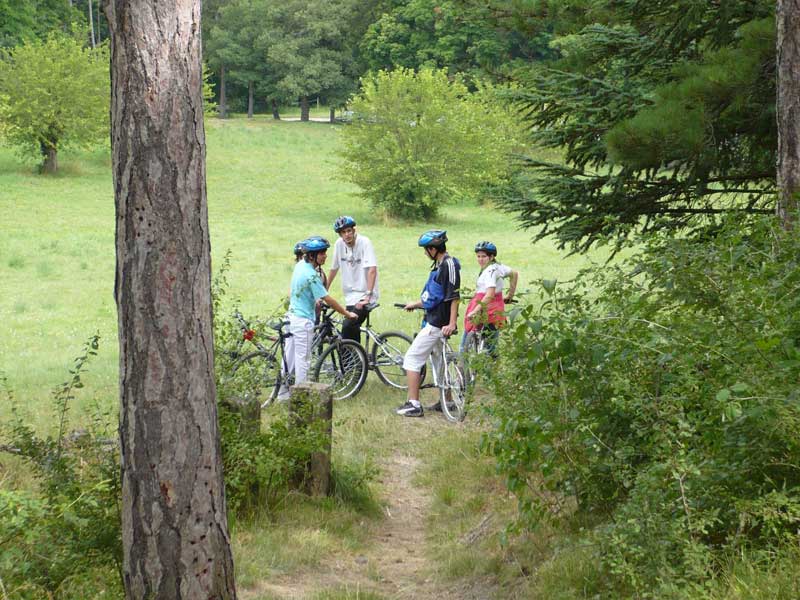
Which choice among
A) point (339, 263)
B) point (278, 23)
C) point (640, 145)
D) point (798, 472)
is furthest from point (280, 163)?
point (798, 472)

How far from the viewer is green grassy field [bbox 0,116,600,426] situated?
16.2 meters

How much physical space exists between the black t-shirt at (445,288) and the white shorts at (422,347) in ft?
0.32

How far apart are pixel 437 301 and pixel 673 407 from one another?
589 centimetres

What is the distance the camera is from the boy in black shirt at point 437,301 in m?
9.93

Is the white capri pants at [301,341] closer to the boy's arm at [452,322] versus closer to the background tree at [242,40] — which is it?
the boy's arm at [452,322]

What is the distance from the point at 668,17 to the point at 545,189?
1.84 m

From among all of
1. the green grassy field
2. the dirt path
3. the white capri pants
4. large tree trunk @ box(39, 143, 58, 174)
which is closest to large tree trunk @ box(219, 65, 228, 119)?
the green grassy field

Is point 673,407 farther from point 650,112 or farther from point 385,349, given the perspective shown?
point 385,349

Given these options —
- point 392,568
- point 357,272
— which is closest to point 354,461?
point 392,568

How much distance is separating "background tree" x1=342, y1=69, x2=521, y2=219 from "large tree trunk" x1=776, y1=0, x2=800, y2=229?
31.1 metres

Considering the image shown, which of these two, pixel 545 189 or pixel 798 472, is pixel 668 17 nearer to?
pixel 545 189

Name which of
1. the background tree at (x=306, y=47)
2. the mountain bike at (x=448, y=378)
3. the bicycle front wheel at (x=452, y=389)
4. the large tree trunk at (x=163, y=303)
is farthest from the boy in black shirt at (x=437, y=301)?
the background tree at (x=306, y=47)

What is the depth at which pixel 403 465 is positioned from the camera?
8.84 meters

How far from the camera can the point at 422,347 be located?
10.2m
